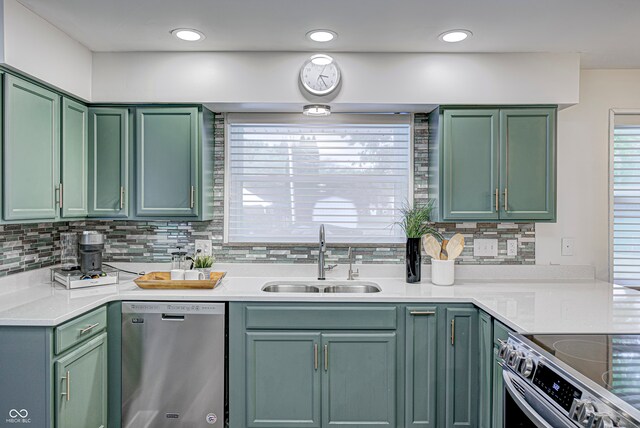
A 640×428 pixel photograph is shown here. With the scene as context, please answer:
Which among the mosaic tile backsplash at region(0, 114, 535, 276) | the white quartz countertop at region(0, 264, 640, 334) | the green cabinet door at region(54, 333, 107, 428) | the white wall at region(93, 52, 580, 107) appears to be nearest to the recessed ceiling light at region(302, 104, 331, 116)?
the white wall at region(93, 52, 580, 107)

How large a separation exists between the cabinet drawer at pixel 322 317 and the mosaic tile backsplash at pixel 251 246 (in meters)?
0.64

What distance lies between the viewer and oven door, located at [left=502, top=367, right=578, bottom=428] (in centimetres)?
137

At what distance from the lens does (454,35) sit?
7.82 ft

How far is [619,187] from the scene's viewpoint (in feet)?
9.75

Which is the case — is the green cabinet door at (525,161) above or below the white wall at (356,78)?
below

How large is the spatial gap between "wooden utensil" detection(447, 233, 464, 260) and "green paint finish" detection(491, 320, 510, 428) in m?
0.69

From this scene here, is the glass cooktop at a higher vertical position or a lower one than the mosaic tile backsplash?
lower

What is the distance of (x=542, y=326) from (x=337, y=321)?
1.04 m

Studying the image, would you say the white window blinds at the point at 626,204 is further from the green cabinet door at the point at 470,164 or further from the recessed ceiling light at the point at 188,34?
the recessed ceiling light at the point at 188,34

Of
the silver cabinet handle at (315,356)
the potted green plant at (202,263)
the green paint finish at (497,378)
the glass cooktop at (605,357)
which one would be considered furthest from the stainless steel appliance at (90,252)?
the glass cooktop at (605,357)

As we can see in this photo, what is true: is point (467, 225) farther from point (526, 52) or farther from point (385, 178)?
point (526, 52)

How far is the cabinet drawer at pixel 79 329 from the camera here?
1920 millimetres

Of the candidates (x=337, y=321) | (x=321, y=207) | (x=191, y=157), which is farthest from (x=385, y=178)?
(x=191, y=157)

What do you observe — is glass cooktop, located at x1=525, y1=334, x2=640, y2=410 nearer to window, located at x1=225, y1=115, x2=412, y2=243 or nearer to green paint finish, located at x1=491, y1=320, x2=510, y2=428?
green paint finish, located at x1=491, y1=320, x2=510, y2=428
